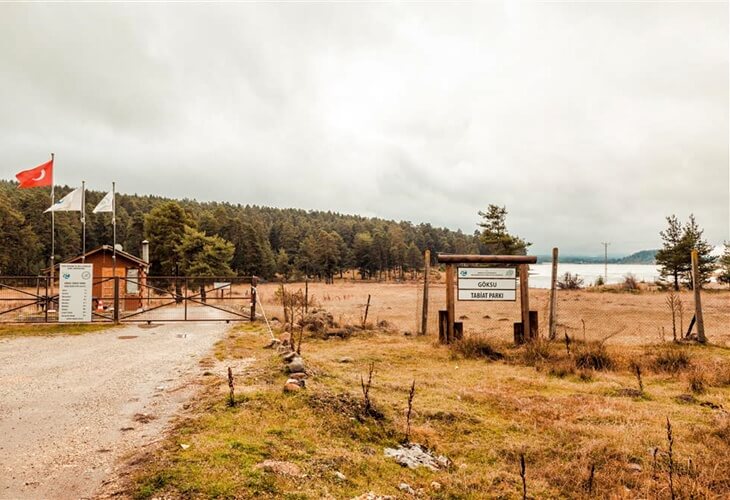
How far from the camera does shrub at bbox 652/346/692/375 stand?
9017 millimetres

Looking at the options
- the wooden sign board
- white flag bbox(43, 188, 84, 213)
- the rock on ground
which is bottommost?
the rock on ground

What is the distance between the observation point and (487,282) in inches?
496

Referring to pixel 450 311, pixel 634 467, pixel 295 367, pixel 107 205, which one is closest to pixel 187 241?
pixel 107 205

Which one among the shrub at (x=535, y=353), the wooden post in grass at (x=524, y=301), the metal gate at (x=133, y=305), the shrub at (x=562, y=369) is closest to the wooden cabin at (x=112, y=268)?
the metal gate at (x=133, y=305)

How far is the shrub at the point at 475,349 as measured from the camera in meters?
10.6

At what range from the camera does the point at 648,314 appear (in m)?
21.2

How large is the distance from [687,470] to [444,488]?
8.73ft

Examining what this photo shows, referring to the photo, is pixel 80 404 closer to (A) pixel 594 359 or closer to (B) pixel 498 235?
(A) pixel 594 359

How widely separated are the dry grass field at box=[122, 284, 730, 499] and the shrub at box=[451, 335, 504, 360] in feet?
1.53

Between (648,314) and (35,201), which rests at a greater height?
(35,201)

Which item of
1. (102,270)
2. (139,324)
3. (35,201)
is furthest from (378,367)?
(35,201)

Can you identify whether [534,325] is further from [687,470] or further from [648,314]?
[648,314]

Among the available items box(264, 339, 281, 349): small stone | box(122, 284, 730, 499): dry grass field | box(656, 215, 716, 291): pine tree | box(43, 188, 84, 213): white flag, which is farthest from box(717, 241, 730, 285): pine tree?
box(43, 188, 84, 213): white flag

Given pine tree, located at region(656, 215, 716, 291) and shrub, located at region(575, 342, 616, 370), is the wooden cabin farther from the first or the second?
pine tree, located at region(656, 215, 716, 291)
